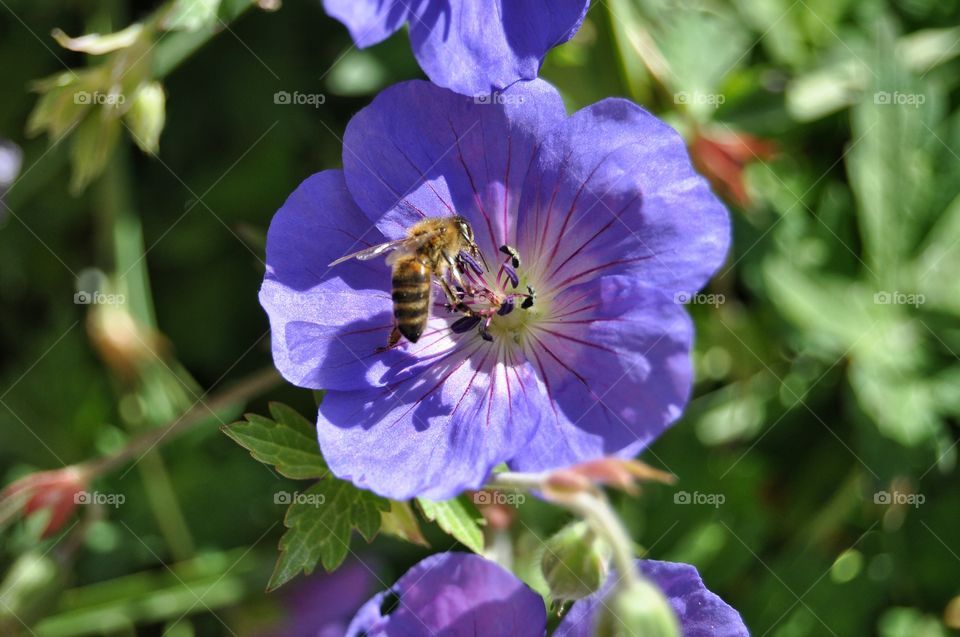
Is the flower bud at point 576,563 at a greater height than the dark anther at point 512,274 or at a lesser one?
lesser

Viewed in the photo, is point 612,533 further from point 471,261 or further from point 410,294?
point 471,261

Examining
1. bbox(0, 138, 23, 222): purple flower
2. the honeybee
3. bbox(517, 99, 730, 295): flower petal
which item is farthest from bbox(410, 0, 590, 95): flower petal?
bbox(0, 138, 23, 222): purple flower

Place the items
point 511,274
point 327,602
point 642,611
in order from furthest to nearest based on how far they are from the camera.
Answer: point 327,602
point 511,274
point 642,611

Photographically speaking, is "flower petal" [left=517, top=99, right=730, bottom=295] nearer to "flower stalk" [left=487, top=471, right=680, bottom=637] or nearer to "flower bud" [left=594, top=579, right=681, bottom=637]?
"flower stalk" [left=487, top=471, right=680, bottom=637]

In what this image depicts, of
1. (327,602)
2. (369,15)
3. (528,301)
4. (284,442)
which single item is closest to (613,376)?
(528,301)

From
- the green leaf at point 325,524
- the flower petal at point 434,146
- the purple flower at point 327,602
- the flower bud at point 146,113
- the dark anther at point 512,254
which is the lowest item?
the purple flower at point 327,602

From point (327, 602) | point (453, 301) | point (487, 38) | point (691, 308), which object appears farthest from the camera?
point (691, 308)

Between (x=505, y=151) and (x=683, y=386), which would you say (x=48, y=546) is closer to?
(x=505, y=151)

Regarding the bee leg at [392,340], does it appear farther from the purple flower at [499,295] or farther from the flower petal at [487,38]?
the flower petal at [487,38]

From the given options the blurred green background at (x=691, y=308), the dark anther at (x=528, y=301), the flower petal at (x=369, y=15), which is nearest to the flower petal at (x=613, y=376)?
the dark anther at (x=528, y=301)
